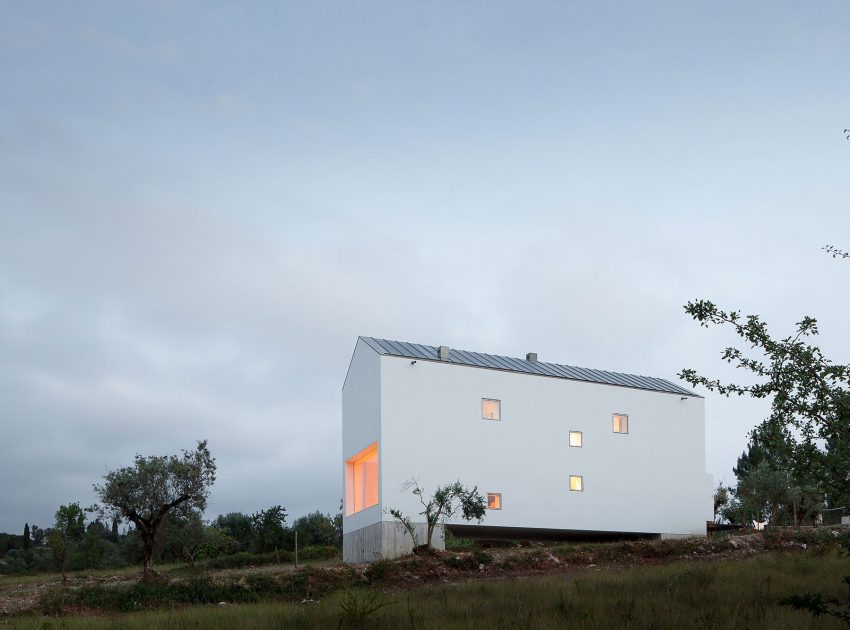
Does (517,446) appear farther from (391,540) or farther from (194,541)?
(194,541)

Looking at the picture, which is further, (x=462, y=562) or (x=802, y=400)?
(x=462, y=562)

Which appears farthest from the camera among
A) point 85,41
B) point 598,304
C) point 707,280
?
point 707,280

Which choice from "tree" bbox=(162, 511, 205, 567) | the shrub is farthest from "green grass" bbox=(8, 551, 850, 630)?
"tree" bbox=(162, 511, 205, 567)

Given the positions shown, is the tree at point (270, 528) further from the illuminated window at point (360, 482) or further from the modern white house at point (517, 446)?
the modern white house at point (517, 446)

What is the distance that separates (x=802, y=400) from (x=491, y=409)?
24612 millimetres

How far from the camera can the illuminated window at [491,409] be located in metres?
31.9

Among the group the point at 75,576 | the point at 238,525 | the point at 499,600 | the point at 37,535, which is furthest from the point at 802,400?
the point at 37,535

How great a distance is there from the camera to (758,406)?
895 cm

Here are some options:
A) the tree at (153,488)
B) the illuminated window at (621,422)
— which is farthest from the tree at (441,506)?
the illuminated window at (621,422)

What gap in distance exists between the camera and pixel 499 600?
14070 mm

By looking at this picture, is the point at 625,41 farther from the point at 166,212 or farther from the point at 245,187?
the point at 166,212

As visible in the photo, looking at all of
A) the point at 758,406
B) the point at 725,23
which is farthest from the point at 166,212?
the point at 758,406

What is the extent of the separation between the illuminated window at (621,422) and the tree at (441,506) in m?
7.68

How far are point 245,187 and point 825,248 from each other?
76.9 ft
